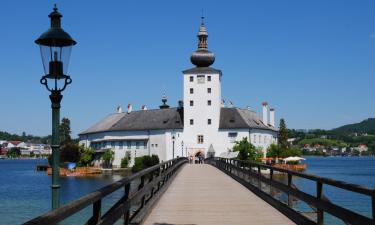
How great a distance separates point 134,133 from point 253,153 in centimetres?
2538

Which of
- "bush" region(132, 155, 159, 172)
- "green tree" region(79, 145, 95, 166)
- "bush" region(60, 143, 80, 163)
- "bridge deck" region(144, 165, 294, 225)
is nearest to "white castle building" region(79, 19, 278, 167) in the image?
"bush" region(132, 155, 159, 172)

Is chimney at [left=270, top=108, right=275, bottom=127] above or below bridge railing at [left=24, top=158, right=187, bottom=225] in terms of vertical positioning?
above

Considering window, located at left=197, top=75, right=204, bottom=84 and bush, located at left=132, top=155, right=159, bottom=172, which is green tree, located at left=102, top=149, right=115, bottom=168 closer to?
bush, located at left=132, top=155, right=159, bottom=172

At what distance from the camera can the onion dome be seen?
91.4 m

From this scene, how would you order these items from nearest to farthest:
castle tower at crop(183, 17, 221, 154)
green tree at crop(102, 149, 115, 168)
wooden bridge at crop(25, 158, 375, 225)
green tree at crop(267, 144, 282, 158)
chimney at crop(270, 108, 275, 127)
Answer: wooden bridge at crop(25, 158, 375, 225) < castle tower at crop(183, 17, 221, 154) < green tree at crop(267, 144, 282, 158) < green tree at crop(102, 149, 115, 168) < chimney at crop(270, 108, 275, 127)

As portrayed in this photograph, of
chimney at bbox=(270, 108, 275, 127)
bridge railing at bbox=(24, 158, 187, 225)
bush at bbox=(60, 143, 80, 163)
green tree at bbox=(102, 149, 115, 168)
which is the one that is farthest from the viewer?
bush at bbox=(60, 143, 80, 163)

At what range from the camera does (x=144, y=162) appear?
8925 cm

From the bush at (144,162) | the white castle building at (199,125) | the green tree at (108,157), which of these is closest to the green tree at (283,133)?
the white castle building at (199,125)

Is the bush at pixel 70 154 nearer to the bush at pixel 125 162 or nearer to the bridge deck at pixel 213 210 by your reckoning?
the bush at pixel 125 162

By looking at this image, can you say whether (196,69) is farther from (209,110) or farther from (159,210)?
(159,210)

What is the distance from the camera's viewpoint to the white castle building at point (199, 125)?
9056 cm

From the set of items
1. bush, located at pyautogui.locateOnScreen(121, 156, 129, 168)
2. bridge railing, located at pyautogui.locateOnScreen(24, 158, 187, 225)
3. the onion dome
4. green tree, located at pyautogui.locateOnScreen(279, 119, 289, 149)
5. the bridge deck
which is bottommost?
bush, located at pyautogui.locateOnScreen(121, 156, 129, 168)

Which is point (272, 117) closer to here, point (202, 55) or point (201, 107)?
point (201, 107)

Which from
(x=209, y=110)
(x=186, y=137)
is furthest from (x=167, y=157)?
(x=209, y=110)
